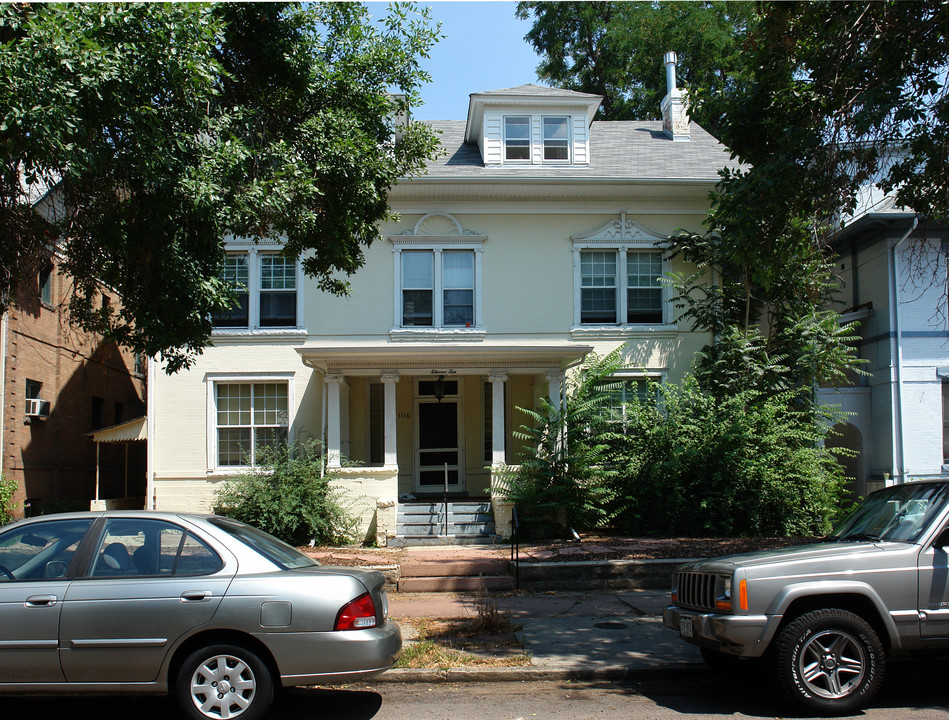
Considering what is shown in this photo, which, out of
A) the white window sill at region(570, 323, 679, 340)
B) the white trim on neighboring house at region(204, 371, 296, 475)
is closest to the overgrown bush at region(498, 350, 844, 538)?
the white window sill at region(570, 323, 679, 340)

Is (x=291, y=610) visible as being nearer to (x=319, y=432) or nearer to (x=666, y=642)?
(x=666, y=642)

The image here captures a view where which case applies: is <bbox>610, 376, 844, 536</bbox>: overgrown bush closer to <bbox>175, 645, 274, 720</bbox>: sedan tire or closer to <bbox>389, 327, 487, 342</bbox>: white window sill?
<bbox>389, 327, 487, 342</bbox>: white window sill

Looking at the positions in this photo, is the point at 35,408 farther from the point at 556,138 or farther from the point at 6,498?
the point at 556,138

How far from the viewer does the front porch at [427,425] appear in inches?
601

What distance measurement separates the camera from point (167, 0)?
27.8 feet

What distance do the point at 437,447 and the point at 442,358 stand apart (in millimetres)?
3103

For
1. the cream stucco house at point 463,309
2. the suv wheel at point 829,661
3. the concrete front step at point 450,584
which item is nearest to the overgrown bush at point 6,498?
the cream stucco house at point 463,309

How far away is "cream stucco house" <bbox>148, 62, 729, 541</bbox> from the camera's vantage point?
1684 centimetres

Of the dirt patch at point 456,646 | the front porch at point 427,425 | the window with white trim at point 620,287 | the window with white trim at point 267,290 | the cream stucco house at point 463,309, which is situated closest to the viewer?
the dirt patch at point 456,646

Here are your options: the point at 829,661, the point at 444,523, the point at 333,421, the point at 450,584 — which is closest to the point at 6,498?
the point at 333,421

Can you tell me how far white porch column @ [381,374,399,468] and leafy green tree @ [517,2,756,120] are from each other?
19290mm

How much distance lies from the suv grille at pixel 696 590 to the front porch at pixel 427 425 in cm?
800

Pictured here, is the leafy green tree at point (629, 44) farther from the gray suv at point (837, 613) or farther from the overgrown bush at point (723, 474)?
the gray suv at point (837, 613)

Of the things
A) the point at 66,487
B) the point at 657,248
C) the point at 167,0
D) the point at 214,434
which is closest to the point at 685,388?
the point at 657,248
